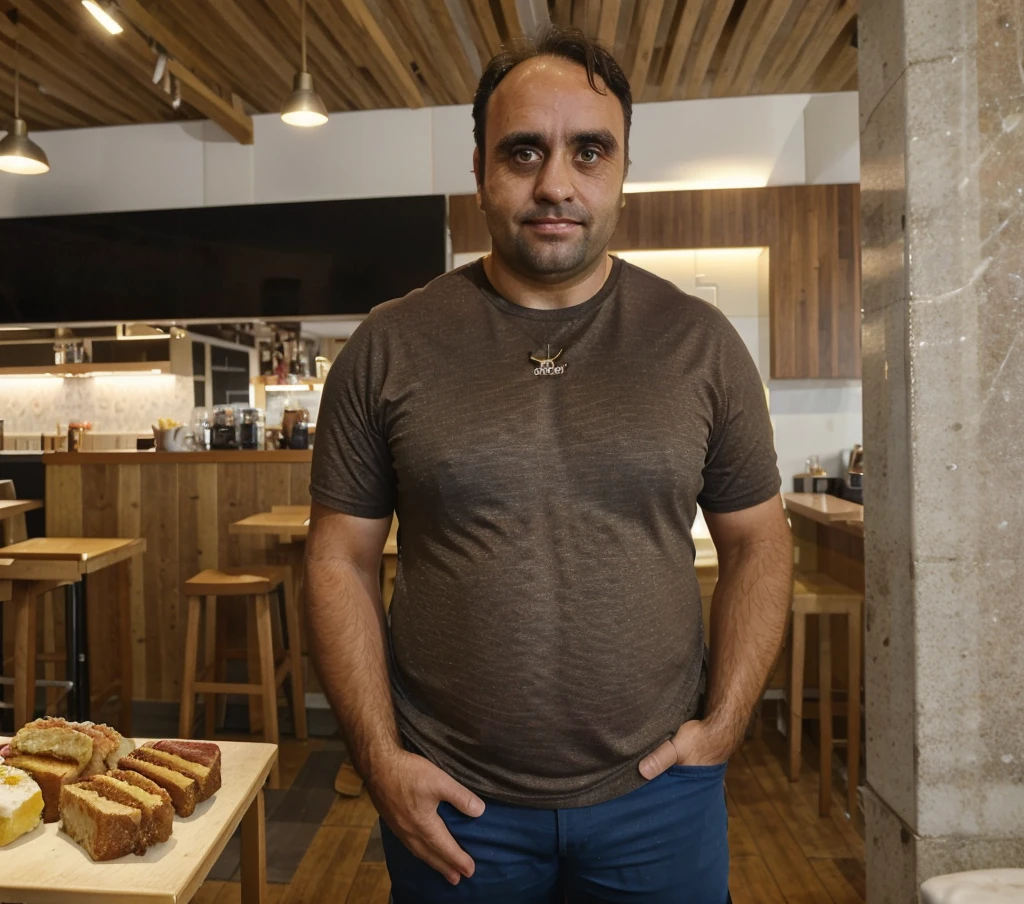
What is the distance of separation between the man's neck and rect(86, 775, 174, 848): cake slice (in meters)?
1.06

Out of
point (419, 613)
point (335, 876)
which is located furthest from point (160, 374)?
point (419, 613)

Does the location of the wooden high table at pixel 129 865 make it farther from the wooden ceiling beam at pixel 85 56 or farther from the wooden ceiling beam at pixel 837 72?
the wooden ceiling beam at pixel 837 72

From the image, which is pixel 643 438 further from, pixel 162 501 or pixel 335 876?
pixel 162 501

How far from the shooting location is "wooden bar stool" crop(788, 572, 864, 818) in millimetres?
2953

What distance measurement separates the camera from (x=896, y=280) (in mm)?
1584

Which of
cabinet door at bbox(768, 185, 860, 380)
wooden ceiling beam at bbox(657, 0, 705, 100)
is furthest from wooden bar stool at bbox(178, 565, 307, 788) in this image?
wooden ceiling beam at bbox(657, 0, 705, 100)

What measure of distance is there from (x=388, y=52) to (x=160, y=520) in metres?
2.69

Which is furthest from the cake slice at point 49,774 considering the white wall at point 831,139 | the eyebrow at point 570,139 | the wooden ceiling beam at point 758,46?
the white wall at point 831,139

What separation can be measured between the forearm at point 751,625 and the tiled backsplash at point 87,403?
6410 mm

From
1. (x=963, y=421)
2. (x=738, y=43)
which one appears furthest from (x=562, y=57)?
(x=738, y=43)

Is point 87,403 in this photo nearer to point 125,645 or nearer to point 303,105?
point 125,645

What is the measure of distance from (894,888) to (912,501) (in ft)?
2.73

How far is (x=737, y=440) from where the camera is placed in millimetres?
1206

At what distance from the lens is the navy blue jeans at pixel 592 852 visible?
1.09 metres
